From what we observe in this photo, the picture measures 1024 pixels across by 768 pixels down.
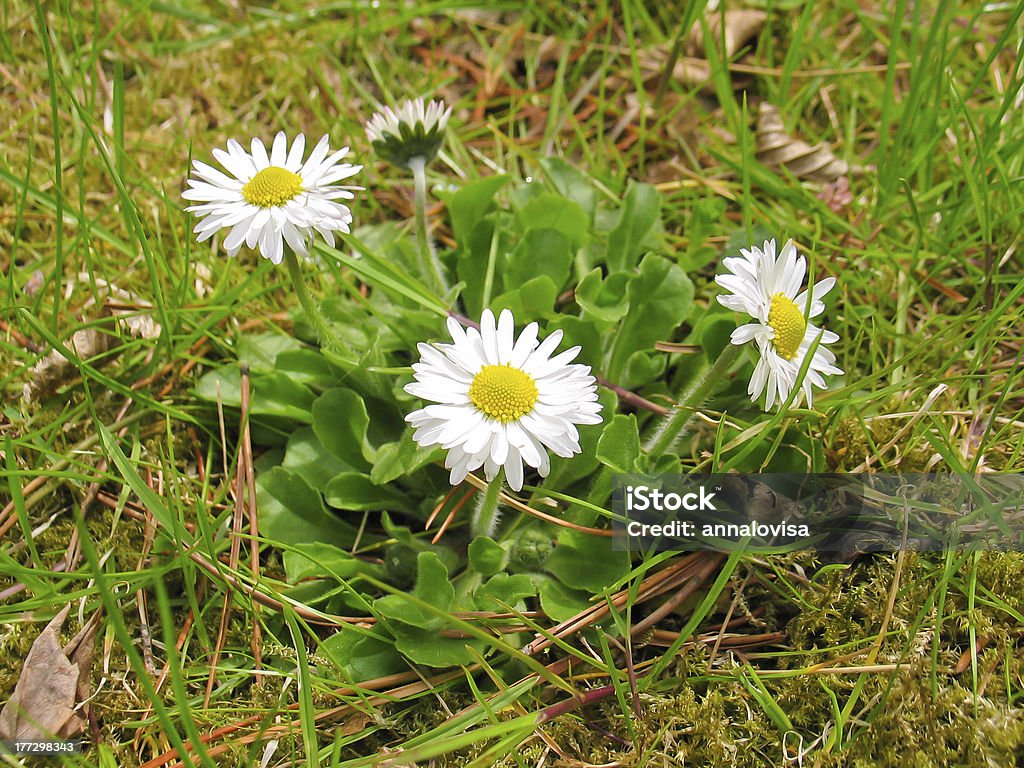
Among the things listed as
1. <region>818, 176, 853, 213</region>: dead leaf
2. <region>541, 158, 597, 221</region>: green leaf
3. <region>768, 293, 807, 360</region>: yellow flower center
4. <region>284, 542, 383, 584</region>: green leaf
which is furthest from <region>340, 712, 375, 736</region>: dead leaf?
<region>818, 176, 853, 213</region>: dead leaf

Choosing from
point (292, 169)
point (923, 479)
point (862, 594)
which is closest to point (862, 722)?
point (862, 594)

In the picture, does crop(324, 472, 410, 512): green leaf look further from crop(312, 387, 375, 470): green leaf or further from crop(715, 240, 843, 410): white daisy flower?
crop(715, 240, 843, 410): white daisy flower

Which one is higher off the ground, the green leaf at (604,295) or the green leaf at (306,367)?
the green leaf at (604,295)

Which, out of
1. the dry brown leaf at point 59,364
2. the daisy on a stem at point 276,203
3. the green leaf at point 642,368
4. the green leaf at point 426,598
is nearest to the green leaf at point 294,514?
the green leaf at point 426,598

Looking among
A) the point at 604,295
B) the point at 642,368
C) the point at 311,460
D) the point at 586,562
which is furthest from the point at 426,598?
the point at 604,295

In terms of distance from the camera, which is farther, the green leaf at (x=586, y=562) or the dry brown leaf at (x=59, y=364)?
the dry brown leaf at (x=59, y=364)

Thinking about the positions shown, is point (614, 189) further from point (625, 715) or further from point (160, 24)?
point (160, 24)

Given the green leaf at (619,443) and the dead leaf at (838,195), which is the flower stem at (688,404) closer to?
the green leaf at (619,443)
